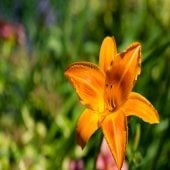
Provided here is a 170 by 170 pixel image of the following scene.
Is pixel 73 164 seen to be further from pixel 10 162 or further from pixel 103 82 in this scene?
pixel 103 82

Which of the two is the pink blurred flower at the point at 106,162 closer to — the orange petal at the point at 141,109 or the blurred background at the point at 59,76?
the blurred background at the point at 59,76

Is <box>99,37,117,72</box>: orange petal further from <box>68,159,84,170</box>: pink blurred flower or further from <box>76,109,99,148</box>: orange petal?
<box>68,159,84,170</box>: pink blurred flower

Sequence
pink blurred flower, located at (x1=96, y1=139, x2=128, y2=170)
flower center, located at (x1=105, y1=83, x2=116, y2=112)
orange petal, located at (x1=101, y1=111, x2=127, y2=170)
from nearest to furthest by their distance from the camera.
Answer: orange petal, located at (x1=101, y1=111, x2=127, y2=170), flower center, located at (x1=105, y1=83, x2=116, y2=112), pink blurred flower, located at (x1=96, y1=139, x2=128, y2=170)

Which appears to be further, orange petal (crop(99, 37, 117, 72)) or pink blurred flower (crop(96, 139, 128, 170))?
pink blurred flower (crop(96, 139, 128, 170))

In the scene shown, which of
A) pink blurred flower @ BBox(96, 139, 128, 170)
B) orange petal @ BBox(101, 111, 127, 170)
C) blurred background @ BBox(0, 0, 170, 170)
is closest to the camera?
orange petal @ BBox(101, 111, 127, 170)

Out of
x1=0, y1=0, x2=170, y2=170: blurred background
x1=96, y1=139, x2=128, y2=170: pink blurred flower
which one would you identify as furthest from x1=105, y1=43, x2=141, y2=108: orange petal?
x1=96, y1=139, x2=128, y2=170: pink blurred flower

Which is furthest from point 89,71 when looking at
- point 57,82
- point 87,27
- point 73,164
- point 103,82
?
point 87,27
